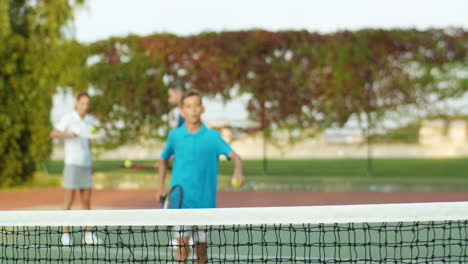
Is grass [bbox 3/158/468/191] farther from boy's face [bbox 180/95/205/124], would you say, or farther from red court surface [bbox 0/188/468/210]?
boy's face [bbox 180/95/205/124]

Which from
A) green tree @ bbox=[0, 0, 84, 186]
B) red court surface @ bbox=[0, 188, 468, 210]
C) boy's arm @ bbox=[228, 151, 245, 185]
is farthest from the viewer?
green tree @ bbox=[0, 0, 84, 186]

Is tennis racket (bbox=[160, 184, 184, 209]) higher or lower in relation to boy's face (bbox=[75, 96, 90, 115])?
lower

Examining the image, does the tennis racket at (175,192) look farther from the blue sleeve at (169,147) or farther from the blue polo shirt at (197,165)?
the blue sleeve at (169,147)

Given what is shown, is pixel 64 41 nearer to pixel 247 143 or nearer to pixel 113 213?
pixel 247 143

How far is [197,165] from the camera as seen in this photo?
460 cm

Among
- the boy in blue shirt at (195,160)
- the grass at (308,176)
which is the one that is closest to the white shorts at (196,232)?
the boy in blue shirt at (195,160)

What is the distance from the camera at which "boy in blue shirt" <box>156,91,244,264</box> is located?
4.56 m

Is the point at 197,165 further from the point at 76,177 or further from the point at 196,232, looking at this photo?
the point at 76,177

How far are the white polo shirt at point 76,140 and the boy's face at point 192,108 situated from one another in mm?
2442

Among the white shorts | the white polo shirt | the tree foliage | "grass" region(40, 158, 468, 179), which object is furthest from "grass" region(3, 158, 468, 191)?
the white shorts

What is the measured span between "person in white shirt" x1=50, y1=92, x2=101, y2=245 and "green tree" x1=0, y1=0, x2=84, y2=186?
285 inches

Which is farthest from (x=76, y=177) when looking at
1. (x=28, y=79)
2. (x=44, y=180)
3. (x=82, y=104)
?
Result: (x=44, y=180)

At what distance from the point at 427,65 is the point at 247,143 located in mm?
4108

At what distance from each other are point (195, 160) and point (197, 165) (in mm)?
38
